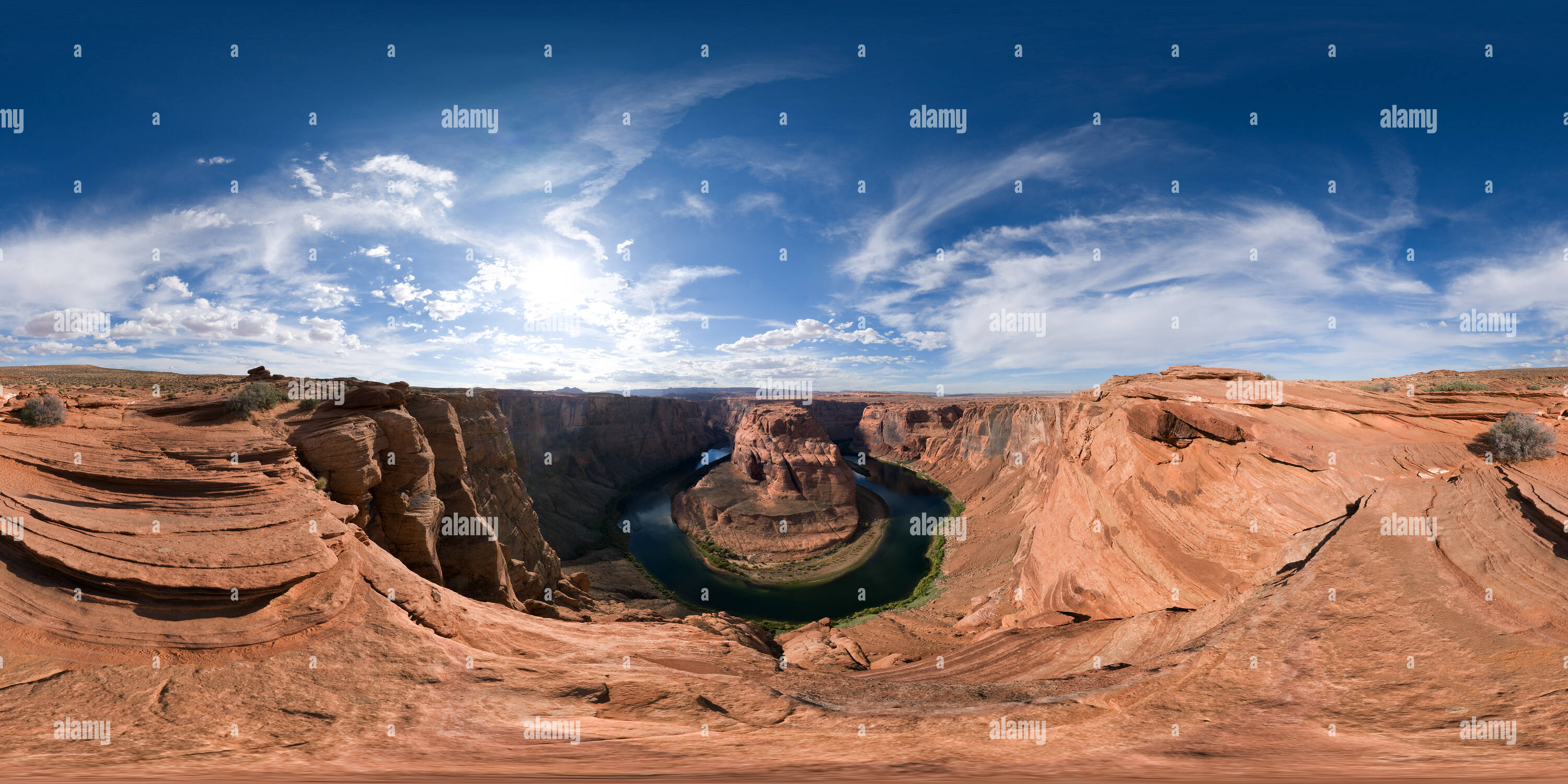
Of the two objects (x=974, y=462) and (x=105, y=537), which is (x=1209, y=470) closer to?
(x=105, y=537)

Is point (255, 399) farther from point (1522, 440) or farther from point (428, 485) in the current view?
point (1522, 440)

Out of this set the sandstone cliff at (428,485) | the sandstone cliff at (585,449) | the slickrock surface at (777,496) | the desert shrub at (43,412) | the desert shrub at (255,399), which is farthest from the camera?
the sandstone cliff at (585,449)

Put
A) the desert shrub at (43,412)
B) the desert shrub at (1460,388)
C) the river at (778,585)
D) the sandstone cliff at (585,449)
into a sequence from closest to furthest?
the desert shrub at (43,412) → the desert shrub at (1460,388) → the river at (778,585) → the sandstone cliff at (585,449)

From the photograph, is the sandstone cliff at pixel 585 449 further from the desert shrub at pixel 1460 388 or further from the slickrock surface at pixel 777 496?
the desert shrub at pixel 1460 388

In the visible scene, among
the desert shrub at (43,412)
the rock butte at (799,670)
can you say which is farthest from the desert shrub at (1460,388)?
the desert shrub at (43,412)

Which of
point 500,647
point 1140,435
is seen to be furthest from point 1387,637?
point 500,647

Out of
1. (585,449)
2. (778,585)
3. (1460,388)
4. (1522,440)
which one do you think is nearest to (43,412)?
(1522,440)
